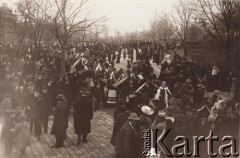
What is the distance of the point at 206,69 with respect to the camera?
2475cm

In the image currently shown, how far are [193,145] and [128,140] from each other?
3.45m

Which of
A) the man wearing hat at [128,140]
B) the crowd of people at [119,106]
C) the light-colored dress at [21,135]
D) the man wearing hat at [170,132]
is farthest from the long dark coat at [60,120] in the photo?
the man wearing hat at [170,132]

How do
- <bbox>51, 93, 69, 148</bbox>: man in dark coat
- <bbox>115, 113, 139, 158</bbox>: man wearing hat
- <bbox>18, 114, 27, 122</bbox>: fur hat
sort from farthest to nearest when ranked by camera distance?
<bbox>51, 93, 69, 148</bbox>: man in dark coat, <bbox>18, 114, 27, 122</bbox>: fur hat, <bbox>115, 113, 139, 158</bbox>: man wearing hat

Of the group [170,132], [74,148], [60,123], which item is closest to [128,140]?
[170,132]

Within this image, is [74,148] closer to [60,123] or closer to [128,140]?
[60,123]

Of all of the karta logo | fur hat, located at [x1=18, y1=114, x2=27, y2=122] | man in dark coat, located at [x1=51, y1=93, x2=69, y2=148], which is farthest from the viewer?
man in dark coat, located at [x1=51, y1=93, x2=69, y2=148]

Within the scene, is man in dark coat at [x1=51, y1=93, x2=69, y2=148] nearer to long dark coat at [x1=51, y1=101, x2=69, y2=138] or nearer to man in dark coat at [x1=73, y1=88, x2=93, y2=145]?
long dark coat at [x1=51, y1=101, x2=69, y2=138]

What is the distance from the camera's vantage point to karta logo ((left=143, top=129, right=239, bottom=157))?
35.2 feet

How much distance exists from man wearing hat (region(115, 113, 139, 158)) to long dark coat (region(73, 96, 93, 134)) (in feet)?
9.80

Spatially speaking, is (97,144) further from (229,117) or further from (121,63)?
(121,63)

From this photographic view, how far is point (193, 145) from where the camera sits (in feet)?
40.9

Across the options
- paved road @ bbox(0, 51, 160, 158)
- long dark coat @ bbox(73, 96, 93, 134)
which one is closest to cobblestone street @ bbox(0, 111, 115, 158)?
paved road @ bbox(0, 51, 160, 158)

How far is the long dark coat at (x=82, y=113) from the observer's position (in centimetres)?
1273

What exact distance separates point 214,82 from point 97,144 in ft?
40.3
